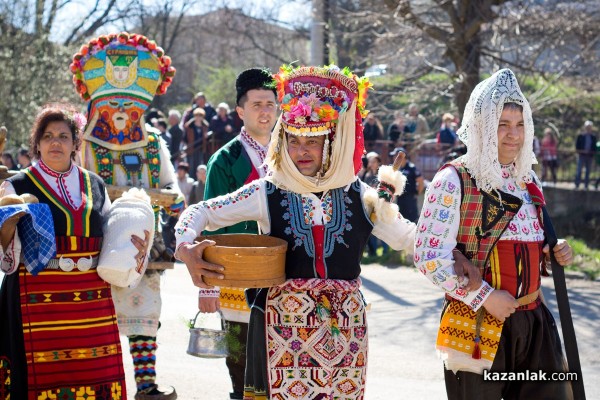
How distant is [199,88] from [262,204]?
31474mm

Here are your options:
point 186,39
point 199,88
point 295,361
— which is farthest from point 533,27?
point 186,39

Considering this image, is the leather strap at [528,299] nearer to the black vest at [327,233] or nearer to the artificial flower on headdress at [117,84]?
the black vest at [327,233]

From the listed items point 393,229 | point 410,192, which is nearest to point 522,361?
point 393,229

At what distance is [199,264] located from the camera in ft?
14.3

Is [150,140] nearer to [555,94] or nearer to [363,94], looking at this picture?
[363,94]

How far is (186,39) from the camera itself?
41719 mm

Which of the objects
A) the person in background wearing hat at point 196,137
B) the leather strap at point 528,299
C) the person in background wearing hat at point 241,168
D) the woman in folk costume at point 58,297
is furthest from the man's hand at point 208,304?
the person in background wearing hat at point 196,137

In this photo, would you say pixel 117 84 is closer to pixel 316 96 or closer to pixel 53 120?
pixel 53 120

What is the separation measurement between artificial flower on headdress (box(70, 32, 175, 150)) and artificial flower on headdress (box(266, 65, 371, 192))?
8.11 feet

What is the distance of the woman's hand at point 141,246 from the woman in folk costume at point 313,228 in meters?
0.87

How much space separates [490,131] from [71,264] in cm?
228

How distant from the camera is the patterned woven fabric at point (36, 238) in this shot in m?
5.12

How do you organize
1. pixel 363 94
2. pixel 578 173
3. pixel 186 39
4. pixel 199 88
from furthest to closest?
pixel 186 39, pixel 199 88, pixel 578 173, pixel 363 94

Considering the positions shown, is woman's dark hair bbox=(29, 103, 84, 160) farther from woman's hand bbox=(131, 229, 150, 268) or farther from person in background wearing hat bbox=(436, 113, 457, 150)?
person in background wearing hat bbox=(436, 113, 457, 150)
